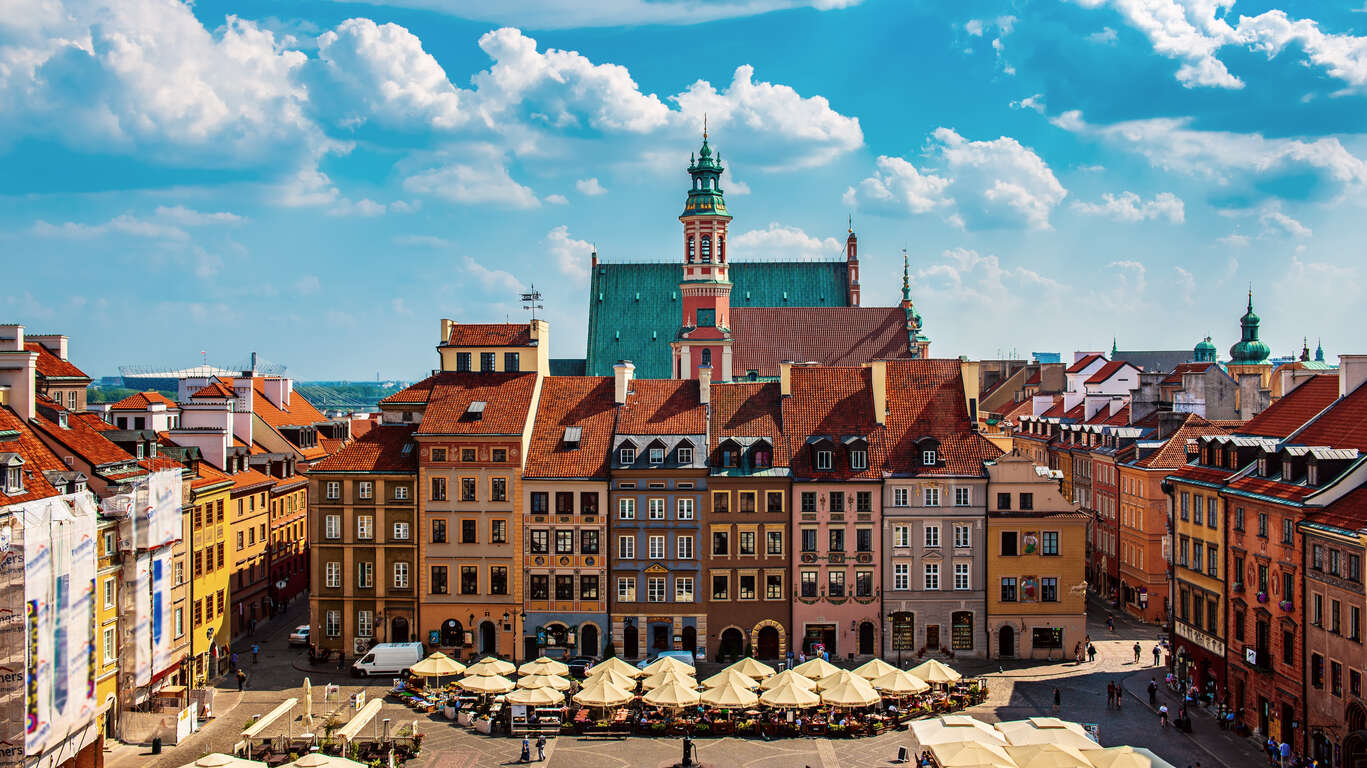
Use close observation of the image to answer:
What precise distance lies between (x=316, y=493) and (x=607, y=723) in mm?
24594

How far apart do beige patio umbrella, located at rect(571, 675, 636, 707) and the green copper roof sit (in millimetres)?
84980

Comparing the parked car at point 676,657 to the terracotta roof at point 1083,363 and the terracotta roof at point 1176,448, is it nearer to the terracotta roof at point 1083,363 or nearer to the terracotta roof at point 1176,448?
the terracotta roof at point 1176,448

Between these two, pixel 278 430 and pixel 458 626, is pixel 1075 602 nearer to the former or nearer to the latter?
pixel 458 626

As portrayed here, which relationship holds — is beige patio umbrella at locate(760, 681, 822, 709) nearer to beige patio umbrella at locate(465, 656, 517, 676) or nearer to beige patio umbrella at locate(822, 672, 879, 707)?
beige patio umbrella at locate(822, 672, 879, 707)

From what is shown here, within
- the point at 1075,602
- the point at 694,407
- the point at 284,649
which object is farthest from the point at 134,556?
the point at 1075,602

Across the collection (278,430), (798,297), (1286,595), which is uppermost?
(798,297)

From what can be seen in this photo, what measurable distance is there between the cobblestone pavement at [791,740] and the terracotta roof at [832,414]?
1264 centimetres

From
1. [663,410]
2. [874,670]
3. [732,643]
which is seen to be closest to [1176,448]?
[732,643]

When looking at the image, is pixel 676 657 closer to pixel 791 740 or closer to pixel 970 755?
pixel 791 740

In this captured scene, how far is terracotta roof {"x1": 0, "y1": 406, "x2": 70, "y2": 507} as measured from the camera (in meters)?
48.8

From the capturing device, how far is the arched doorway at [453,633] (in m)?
71.3

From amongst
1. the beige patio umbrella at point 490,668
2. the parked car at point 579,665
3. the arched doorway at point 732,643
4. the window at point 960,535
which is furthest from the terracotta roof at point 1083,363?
the beige patio umbrella at point 490,668

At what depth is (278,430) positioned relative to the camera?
9206 centimetres

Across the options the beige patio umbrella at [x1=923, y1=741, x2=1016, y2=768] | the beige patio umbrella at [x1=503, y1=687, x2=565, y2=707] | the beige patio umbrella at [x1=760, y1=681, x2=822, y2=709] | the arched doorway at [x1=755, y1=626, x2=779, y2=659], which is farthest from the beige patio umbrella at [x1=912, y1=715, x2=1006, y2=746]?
the arched doorway at [x1=755, y1=626, x2=779, y2=659]
